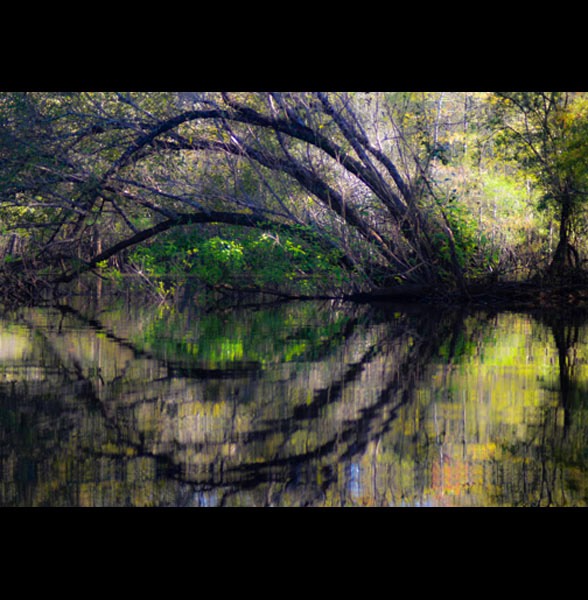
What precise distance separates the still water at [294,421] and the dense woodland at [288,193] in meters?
5.56

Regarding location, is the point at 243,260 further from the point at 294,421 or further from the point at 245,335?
the point at 294,421

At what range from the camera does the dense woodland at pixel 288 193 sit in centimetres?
1353

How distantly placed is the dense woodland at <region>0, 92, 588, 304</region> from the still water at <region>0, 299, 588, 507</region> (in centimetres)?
556

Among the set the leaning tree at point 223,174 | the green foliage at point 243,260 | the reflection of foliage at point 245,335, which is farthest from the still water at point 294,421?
the green foliage at point 243,260

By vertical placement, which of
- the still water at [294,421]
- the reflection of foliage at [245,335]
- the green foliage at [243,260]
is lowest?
the still water at [294,421]

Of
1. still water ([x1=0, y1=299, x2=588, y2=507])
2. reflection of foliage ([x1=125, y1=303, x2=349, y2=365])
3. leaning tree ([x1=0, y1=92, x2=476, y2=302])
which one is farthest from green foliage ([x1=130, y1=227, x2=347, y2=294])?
still water ([x1=0, y1=299, x2=588, y2=507])

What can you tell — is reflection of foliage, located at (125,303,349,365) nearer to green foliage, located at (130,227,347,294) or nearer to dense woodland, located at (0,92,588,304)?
green foliage, located at (130,227,347,294)

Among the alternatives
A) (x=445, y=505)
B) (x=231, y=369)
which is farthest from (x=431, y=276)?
(x=445, y=505)

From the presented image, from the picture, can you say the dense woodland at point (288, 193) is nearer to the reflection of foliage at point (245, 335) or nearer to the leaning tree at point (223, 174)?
the leaning tree at point (223, 174)

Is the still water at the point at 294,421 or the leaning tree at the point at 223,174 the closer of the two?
the still water at the point at 294,421

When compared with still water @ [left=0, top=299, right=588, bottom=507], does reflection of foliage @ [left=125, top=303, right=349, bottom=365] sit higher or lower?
higher

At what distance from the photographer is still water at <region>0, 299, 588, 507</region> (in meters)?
3.21

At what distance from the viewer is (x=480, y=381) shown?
5.59m

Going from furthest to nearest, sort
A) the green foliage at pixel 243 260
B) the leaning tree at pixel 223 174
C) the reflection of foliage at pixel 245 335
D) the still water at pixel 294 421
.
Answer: the green foliage at pixel 243 260 < the leaning tree at pixel 223 174 < the reflection of foliage at pixel 245 335 < the still water at pixel 294 421
